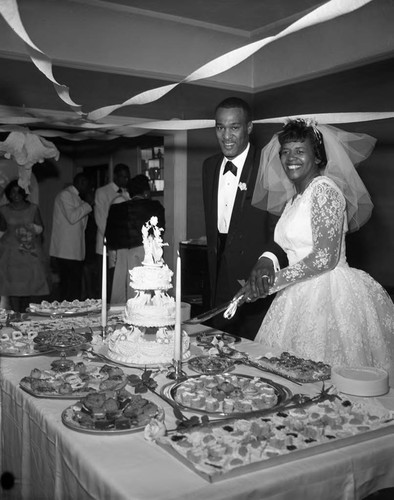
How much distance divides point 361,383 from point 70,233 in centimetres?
580

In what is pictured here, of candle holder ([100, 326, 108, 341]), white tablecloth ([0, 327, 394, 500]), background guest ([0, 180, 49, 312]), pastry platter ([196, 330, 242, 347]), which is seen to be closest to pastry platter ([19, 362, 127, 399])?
white tablecloth ([0, 327, 394, 500])

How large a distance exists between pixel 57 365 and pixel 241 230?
169cm

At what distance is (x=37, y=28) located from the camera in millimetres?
5551

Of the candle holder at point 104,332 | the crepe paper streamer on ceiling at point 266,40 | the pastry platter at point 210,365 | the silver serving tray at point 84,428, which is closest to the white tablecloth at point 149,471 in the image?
the silver serving tray at point 84,428

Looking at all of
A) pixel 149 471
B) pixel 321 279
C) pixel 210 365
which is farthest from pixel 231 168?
pixel 149 471

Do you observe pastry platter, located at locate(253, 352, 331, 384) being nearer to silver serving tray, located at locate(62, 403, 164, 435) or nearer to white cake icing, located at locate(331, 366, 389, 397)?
white cake icing, located at locate(331, 366, 389, 397)

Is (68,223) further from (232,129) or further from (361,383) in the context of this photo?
(361,383)

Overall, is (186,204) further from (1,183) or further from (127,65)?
(1,183)

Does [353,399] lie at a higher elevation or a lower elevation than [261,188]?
lower

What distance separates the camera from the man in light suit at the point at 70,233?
23.6 ft

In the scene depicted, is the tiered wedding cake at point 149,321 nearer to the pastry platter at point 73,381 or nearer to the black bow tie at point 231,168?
the pastry platter at point 73,381

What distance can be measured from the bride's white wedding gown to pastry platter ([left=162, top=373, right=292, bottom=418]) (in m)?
0.73

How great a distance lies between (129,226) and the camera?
5.68 m

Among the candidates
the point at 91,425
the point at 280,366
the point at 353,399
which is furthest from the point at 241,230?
the point at 91,425
